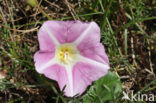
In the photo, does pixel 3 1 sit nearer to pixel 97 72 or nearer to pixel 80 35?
pixel 80 35

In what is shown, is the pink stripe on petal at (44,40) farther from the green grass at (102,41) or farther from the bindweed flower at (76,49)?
the green grass at (102,41)

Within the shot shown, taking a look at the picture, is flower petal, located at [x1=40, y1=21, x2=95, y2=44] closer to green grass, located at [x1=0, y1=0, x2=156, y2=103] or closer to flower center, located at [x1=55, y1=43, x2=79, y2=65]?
flower center, located at [x1=55, y1=43, x2=79, y2=65]

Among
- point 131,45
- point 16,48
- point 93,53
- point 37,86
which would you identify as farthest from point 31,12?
point 131,45

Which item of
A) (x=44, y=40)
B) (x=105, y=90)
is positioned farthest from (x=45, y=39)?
(x=105, y=90)

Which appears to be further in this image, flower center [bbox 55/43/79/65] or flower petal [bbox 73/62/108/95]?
flower center [bbox 55/43/79/65]

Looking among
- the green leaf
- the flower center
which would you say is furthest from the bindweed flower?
the green leaf

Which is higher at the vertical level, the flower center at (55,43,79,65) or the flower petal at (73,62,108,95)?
the flower center at (55,43,79,65)

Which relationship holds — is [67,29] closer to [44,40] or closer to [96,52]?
[44,40]
